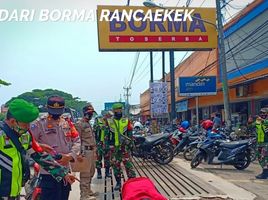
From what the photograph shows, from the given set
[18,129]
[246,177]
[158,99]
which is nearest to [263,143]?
[246,177]

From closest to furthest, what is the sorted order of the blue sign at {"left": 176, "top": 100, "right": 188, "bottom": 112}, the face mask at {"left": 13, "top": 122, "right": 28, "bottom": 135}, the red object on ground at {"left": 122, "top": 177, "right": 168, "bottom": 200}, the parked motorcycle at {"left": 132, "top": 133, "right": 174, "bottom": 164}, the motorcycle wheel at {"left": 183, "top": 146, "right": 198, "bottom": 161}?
the red object on ground at {"left": 122, "top": 177, "right": 168, "bottom": 200}, the face mask at {"left": 13, "top": 122, "right": 28, "bottom": 135}, the parked motorcycle at {"left": 132, "top": 133, "right": 174, "bottom": 164}, the motorcycle wheel at {"left": 183, "top": 146, "right": 198, "bottom": 161}, the blue sign at {"left": 176, "top": 100, "right": 188, "bottom": 112}

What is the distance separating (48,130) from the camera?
13.4 feet

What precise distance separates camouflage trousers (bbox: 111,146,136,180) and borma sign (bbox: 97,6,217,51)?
14332mm

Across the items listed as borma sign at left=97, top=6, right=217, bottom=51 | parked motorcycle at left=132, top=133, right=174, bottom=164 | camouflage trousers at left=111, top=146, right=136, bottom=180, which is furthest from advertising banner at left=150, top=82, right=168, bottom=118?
camouflage trousers at left=111, top=146, right=136, bottom=180

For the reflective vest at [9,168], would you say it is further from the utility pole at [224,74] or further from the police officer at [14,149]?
the utility pole at [224,74]

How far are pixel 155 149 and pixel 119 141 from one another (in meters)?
3.50

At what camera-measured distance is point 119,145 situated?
7.36 meters

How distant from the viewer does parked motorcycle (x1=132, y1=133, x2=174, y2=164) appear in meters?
10.7

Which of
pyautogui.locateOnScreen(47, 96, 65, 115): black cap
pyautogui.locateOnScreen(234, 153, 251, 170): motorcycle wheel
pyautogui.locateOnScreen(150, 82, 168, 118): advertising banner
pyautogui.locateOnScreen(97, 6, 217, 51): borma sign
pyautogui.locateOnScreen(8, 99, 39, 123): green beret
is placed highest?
pyautogui.locateOnScreen(97, 6, 217, 51): borma sign

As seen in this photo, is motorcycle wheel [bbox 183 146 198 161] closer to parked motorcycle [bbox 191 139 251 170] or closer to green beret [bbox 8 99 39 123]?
parked motorcycle [bbox 191 139 251 170]

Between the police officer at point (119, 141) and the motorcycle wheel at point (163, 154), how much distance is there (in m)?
3.41

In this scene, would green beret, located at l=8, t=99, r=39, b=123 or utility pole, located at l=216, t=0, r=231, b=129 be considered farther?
utility pole, located at l=216, t=0, r=231, b=129

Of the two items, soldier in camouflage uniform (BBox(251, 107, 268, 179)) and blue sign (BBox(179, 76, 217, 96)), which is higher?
blue sign (BBox(179, 76, 217, 96))

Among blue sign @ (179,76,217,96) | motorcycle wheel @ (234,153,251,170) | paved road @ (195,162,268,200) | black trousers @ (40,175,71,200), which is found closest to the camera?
black trousers @ (40,175,71,200)
